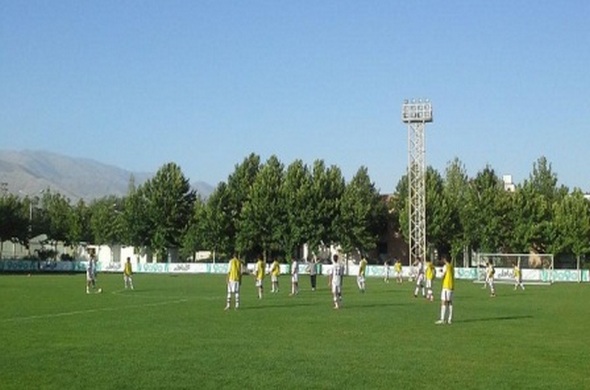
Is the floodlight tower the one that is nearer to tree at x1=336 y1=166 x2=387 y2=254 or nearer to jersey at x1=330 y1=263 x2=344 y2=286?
tree at x1=336 y1=166 x2=387 y2=254

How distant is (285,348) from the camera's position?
1855 centimetres

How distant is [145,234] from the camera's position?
101 metres

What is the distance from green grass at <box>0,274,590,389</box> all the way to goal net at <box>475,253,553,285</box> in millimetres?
37647

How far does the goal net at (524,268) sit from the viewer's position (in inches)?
2731

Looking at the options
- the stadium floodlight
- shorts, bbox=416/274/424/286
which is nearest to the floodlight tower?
the stadium floodlight

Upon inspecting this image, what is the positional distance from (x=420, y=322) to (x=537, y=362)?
9.54 m

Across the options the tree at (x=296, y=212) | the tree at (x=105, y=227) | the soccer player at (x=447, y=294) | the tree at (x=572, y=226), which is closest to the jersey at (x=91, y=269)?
the soccer player at (x=447, y=294)

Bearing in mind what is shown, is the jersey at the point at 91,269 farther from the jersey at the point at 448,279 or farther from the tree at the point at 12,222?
the tree at the point at 12,222

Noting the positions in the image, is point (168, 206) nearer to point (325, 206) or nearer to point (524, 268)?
point (325, 206)

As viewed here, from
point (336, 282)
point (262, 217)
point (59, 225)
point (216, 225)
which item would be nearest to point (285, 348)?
point (336, 282)

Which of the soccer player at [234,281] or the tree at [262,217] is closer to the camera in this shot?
the soccer player at [234,281]

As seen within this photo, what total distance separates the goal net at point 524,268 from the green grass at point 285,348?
124ft

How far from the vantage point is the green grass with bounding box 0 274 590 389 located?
1426 cm

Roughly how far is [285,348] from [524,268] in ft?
193
